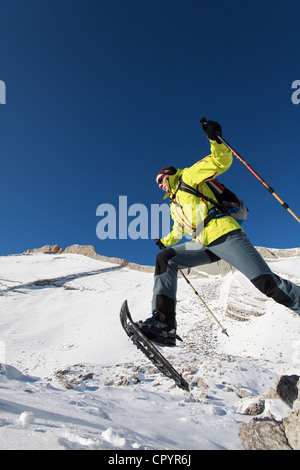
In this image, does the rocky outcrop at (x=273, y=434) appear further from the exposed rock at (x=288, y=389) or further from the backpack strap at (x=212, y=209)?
the backpack strap at (x=212, y=209)

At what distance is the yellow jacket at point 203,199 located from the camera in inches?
129

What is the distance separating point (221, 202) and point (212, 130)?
102 centimetres

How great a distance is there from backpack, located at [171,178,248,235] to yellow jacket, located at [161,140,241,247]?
0.16ft

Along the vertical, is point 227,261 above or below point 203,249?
below

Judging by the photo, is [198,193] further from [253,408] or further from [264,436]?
[253,408]

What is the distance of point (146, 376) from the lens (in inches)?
244

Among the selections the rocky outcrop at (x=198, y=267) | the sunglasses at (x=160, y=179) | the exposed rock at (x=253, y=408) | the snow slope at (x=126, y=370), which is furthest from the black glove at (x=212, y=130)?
the rocky outcrop at (x=198, y=267)

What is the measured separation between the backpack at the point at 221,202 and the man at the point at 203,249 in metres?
0.04

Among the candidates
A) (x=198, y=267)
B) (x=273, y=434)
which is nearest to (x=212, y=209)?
(x=273, y=434)

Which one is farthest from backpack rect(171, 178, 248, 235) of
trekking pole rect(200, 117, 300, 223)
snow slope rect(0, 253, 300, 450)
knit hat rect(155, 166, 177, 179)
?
snow slope rect(0, 253, 300, 450)

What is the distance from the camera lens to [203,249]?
368cm

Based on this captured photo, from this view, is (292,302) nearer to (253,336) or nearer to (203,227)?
(203,227)

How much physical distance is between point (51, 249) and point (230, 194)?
84023 millimetres

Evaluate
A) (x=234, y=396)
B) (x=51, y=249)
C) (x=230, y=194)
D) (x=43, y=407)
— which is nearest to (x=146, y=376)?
(x=234, y=396)
